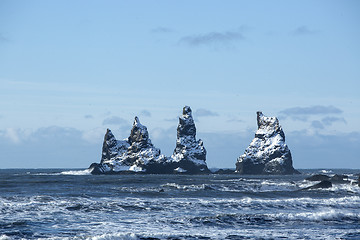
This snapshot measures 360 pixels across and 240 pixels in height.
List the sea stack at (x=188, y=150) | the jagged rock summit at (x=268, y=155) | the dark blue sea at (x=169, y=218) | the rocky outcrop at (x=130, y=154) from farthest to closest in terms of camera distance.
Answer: the jagged rock summit at (x=268, y=155) < the sea stack at (x=188, y=150) < the rocky outcrop at (x=130, y=154) < the dark blue sea at (x=169, y=218)

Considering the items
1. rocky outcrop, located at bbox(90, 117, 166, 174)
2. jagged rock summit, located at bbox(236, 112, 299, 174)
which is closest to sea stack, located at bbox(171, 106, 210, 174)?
rocky outcrop, located at bbox(90, 117, 166, 174)

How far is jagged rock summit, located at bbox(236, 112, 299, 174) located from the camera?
151125 mm

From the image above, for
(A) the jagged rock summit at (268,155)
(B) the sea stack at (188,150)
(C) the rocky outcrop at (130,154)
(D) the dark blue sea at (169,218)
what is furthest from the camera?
(A) the jagged rock summit at (268,155)

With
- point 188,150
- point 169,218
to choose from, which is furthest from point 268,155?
point 169,218

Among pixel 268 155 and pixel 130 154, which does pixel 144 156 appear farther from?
pixel 268 155

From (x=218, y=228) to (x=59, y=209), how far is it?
13.8 meters

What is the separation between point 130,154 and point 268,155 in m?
38.2

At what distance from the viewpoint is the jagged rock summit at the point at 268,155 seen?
496 ft

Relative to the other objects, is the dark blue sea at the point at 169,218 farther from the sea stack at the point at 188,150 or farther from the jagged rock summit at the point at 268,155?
the jagged rock summit at the point at 268,155

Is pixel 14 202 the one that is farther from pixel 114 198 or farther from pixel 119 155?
pixel 119 155

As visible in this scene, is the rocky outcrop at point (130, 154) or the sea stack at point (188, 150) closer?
the rocky outcrop at point (130, 154)

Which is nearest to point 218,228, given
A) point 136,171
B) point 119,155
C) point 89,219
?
point 89,219

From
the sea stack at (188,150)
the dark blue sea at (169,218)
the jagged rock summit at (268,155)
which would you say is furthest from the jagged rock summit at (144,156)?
the dark blue sea at (169,218)

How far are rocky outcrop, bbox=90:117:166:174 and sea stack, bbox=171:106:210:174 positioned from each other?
16.3 ft
